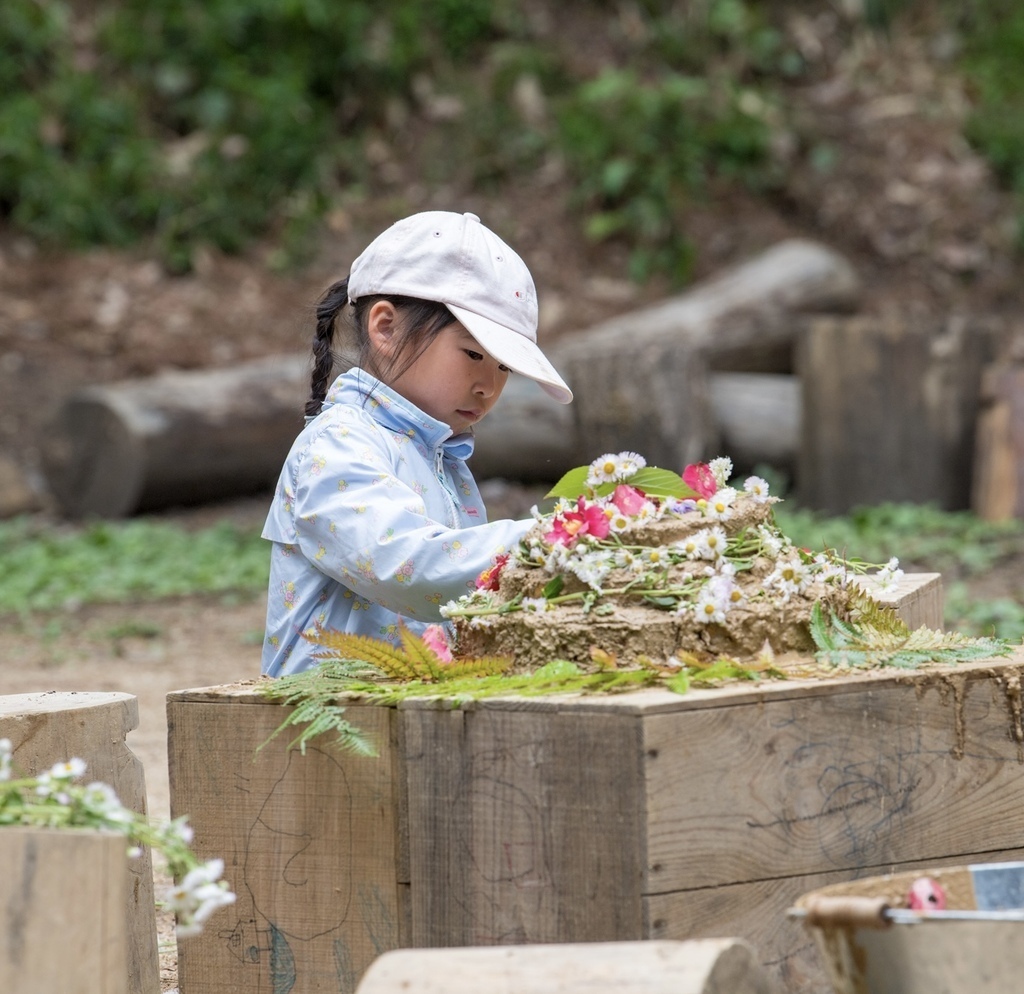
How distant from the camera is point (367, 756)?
7.60 feet

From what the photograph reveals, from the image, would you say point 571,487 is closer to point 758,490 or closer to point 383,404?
point 758,490

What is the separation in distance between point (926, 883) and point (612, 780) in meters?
0.41

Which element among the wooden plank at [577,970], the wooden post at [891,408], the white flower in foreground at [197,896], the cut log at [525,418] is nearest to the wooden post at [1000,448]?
the wooden post at [891,408]

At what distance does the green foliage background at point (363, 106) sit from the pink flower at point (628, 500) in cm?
1011

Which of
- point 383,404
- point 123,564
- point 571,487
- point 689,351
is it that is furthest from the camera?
point 689,351

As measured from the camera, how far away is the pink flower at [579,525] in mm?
2410

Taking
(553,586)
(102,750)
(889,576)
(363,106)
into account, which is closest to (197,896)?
(553,586)

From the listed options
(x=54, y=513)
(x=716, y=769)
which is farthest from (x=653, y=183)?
(x=716, y=769)

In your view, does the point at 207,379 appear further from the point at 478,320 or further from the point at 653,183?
the point at 478,320

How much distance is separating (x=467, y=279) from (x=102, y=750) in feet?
3.60

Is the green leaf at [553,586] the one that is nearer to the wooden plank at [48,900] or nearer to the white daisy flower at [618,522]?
the white daisy flower at [618,522]

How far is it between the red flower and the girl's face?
43 centimetres

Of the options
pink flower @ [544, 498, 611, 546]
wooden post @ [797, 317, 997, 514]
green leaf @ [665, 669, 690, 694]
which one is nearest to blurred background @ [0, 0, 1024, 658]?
wooden post @ [797, 317, 997, 514]

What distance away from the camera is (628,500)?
8.10ft
